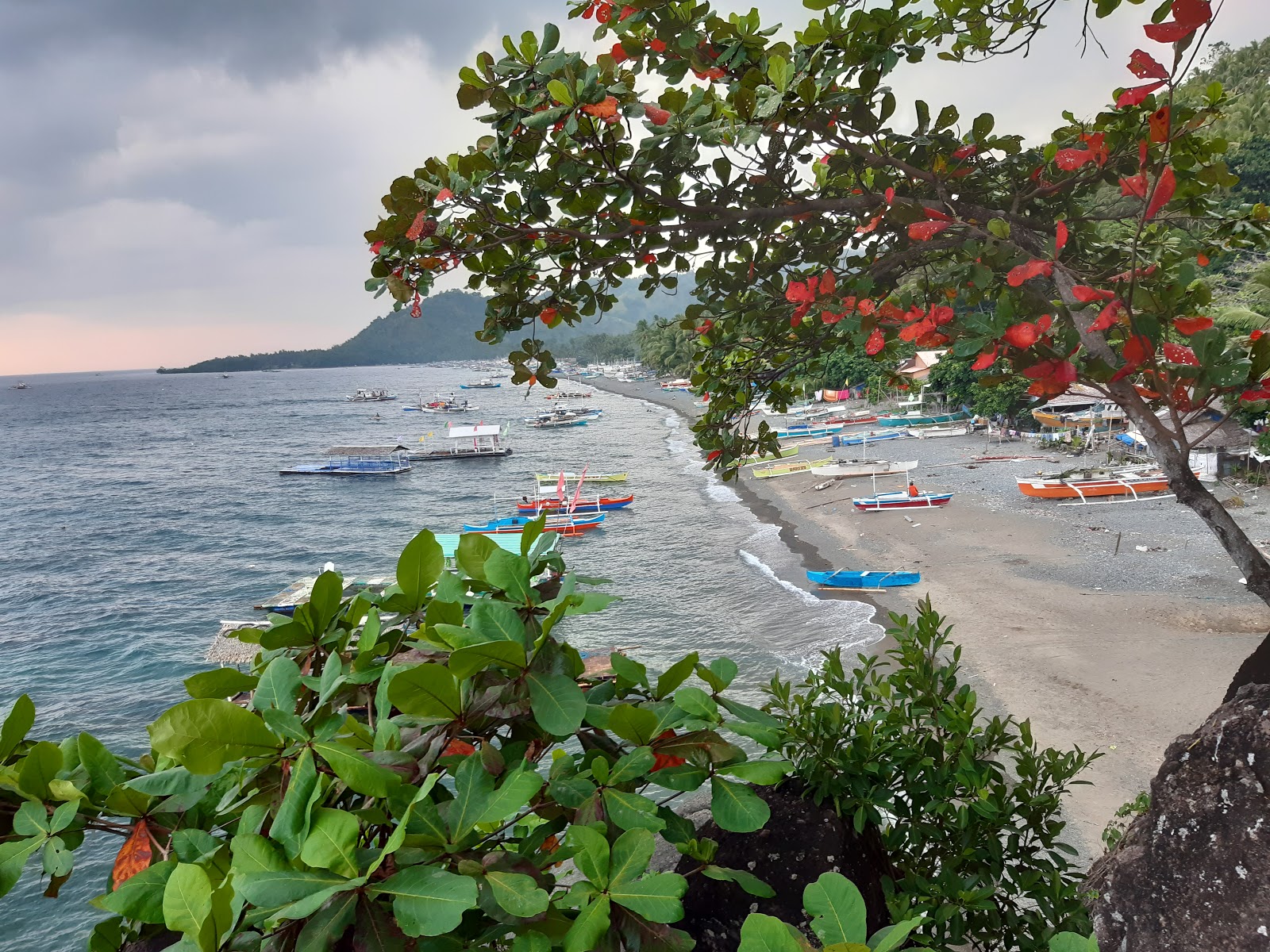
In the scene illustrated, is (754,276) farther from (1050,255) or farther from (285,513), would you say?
(285,513)

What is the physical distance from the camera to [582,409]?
71.7m

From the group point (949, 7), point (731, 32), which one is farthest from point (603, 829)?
point (949, 7)

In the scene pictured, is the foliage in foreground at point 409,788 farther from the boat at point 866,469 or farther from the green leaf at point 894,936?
the boat at point 866,469

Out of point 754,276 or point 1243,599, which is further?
point 1243,599

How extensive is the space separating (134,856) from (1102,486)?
28516 mm

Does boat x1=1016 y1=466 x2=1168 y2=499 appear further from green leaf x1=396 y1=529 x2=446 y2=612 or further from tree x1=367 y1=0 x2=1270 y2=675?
green leaf x1=396 y1=529 x2=446 y2=612

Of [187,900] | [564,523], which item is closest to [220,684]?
[187,900]

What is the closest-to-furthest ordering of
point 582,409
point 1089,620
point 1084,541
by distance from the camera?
point 1089,620 → point 1084,541 → point 582,409

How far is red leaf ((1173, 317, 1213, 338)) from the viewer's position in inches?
68.6

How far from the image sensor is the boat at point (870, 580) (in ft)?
60.3

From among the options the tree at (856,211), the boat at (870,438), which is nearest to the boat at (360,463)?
the boat at (870,438)

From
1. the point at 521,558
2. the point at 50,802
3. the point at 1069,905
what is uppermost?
the point at 521,558

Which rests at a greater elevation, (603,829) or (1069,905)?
(603,829)

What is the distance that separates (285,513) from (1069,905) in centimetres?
3773
